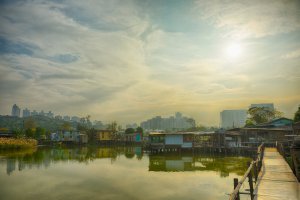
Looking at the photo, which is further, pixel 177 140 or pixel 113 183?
pixel 177 140

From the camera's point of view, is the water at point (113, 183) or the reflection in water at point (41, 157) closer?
the water at point (113, 183)

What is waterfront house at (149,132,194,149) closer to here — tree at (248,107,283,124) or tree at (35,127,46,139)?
tree at (248,107,283,124)

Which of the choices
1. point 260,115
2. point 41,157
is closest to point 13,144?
point 41,157

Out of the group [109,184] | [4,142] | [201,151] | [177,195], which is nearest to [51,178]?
[109,184]

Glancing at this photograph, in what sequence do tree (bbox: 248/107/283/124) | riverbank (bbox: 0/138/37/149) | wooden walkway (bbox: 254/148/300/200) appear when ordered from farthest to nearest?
tree (bbox: 248/107/283/124)
riverbank (bbox: 0/138/37/149)
wooden walkway (bbox: 254/148/300/200)

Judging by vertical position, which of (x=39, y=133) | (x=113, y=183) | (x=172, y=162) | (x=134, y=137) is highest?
(x=39, y=133)

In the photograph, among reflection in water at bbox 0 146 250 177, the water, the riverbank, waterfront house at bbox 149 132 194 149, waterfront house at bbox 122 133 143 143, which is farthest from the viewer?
waterfront house at bbox 122 133 143 143

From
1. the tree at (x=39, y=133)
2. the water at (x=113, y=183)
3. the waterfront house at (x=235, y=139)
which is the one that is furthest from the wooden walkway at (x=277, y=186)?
the tree at (x=39, y=133)

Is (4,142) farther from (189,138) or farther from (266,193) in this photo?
(266,193)

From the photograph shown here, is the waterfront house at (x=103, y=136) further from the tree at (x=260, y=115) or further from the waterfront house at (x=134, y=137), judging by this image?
the tree at (x=260, y=115)

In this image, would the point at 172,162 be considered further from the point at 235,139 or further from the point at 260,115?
the point at 260,115

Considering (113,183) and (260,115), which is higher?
(260,115)

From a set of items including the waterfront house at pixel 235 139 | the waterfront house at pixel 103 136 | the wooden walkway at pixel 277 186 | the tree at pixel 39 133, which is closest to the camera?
the wooden walkway at pixel 277 186

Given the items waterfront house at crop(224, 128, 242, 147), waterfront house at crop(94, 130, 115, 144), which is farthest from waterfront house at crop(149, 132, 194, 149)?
waterfront house at crop(94, 130, 115, 144)
